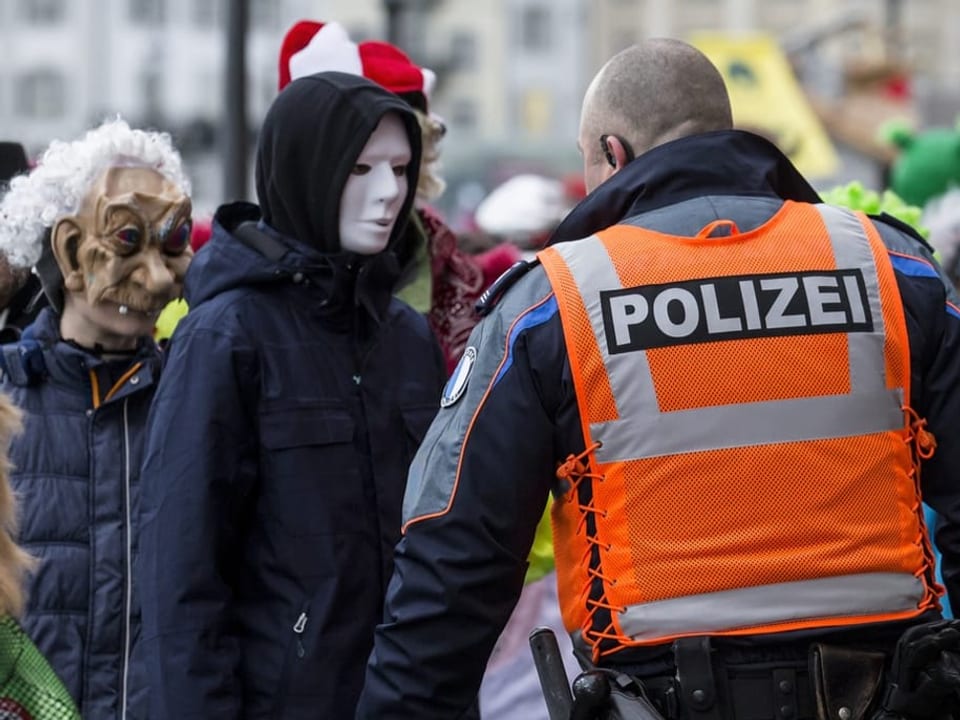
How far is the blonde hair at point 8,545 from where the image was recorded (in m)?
3.26

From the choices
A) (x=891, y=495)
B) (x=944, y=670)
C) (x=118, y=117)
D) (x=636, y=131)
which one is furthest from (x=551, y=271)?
(x=118, y=117)

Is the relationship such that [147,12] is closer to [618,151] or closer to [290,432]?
[290,432]

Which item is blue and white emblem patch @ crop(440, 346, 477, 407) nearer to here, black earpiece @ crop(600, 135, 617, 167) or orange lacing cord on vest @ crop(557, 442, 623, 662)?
orange lacing cord on vest @ crop(557, 442, 623, 662)

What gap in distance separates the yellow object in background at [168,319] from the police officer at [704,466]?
1662 mm

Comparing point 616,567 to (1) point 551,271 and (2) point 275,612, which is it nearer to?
(1) point 551,271

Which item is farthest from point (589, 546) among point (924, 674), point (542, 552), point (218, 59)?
point (218, 59)

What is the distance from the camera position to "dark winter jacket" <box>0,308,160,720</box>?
3752 millimetres

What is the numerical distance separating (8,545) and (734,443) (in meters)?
1.34

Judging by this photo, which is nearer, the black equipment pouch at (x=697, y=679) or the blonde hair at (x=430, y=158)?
the black equipment pouch at (x=697, y=679)

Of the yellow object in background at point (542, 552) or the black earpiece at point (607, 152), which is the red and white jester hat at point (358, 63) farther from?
the black earpiece at point (607, 152)

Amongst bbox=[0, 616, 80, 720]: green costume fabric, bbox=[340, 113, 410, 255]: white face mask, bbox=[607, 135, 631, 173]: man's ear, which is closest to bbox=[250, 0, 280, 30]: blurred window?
bbox=[340, 113, 410, 255]: white face mask

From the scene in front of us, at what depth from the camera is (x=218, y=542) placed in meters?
3.59

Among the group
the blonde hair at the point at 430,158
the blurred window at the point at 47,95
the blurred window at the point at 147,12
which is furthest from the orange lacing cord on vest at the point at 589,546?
the blurred window at the point at 47,95

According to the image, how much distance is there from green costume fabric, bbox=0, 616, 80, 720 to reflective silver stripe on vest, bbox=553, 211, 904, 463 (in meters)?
1.10
